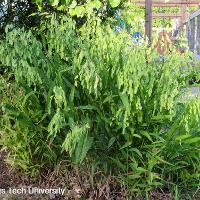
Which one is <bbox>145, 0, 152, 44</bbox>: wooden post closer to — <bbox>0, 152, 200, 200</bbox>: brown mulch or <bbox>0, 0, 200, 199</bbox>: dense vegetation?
<bbox>0, 0, 200, 199</bbox>: dense vegetation

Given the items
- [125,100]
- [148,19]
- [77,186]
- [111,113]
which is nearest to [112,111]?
[111,113]

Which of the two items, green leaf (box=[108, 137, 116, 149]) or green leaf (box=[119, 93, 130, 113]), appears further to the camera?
green leaf (box=[108, 137, 116, 149])

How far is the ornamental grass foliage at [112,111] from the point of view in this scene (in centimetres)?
265

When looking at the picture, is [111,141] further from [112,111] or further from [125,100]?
[125,100]

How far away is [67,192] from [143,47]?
117 cm

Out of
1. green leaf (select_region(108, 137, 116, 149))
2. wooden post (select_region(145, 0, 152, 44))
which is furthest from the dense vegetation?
wooden post (select_region(145, 0, 152, 44))

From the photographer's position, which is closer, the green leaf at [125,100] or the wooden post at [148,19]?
the green leaf at [125,100]

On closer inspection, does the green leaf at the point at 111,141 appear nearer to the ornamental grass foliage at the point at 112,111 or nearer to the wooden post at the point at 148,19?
the ornamental grass foliage at the point at 112,111

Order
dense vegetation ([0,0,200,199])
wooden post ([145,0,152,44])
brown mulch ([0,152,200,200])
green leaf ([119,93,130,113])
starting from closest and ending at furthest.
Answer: green leaf ([119,93,130,113]), dense vegetation ([0,0,200,199]), brown mulch ([0,152,200,200]), wooden post ([145,0,152,44])

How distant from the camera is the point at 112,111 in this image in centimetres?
272

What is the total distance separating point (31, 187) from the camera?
309 cm

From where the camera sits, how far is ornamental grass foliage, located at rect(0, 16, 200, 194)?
265cm

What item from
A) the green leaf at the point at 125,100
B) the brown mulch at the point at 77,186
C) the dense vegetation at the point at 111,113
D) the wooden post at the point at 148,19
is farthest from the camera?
the wooden post at the point at 148,19

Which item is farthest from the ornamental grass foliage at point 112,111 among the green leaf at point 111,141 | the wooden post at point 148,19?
the wooden post at point 148,19
